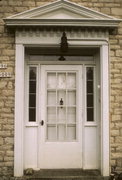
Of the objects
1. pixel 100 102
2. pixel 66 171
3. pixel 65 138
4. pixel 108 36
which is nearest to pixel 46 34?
pixel 108 36

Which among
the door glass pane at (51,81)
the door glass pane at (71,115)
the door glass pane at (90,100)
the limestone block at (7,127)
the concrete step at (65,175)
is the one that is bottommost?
the concrete step at (65,175)

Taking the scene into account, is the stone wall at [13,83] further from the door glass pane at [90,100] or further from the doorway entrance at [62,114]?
the door glass pane at [90,100]

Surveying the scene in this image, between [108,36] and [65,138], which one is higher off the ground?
[108,36]

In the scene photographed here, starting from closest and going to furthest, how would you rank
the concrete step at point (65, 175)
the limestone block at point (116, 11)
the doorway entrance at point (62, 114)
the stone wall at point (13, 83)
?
the concrete step at point (65, 175) < the stone wall at point (13, 83) < the limestone block at point (116, 11) < the doorway entrance at point (62, 114)

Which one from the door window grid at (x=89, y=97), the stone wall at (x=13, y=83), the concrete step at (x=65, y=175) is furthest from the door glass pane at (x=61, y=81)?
the concrete step at (x=65, y=175)

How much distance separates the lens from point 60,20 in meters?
6.55

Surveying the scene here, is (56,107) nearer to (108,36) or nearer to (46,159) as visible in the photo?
(46,159)

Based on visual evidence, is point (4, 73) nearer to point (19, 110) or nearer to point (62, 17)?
point (19, 110)

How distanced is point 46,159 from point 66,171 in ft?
1.69

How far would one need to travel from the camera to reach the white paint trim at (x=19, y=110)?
6.56 metres

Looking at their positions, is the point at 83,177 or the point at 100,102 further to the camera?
the point at 100,102

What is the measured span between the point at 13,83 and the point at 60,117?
133cm

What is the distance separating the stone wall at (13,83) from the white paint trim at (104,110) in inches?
3.7

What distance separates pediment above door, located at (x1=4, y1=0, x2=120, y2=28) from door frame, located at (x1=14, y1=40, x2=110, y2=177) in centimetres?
41
